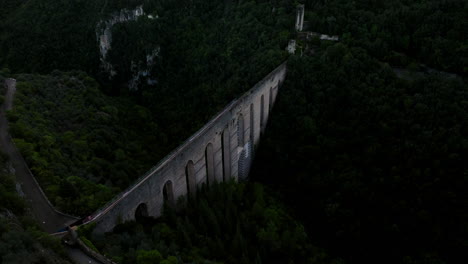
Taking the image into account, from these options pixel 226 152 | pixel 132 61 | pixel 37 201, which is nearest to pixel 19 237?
pixel 37 201

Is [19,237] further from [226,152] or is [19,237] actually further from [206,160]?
[226,152]

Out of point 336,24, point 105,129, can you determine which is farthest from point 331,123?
point 105,129

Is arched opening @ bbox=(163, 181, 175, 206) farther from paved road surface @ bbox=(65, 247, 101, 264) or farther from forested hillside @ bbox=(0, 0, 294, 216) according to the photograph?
paved road surface @ bbox=(65, 247, 101, 264)

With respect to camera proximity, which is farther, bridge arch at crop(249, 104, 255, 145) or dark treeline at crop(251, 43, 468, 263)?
bridge arch at crop(249, 104, 255, 145)

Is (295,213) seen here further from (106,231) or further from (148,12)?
(148,12)

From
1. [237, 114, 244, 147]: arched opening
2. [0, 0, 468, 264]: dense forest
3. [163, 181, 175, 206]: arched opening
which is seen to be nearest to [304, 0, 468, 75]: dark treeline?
[0, 0, 468, 264]: dense forest

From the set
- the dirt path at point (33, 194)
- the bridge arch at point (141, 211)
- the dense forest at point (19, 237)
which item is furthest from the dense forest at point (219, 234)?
the dirt path at point (33, 194)
